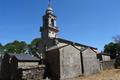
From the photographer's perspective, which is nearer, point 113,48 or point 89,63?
point 89,63

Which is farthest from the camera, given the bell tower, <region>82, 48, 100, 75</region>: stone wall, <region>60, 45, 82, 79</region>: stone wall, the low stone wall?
the bell tower

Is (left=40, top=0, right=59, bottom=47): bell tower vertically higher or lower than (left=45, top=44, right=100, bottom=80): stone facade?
higher

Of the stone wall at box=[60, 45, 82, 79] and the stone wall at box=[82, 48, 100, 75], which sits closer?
the stone wall at box=[60, 45, 82, 79]

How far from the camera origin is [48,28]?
47781mm

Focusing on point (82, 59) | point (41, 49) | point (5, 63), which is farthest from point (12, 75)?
point (41, 49)

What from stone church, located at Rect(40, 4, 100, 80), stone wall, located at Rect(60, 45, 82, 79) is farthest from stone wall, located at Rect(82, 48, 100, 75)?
stone wall, located at Rect(60, 45, 82, 79)

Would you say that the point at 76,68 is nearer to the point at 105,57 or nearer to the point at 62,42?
the point at 62,42

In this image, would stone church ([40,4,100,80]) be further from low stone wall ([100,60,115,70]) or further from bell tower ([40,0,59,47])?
bell tower ([40,0,59,47])

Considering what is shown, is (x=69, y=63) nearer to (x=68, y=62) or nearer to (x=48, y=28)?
(x=68, y=62)

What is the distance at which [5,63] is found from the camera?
36.9 meters

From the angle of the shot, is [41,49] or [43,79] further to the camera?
[41,49]

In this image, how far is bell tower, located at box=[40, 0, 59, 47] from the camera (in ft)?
156

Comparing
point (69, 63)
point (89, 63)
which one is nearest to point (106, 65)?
point (89, 63)

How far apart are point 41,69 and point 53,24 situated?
67.6ft
